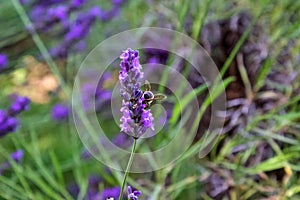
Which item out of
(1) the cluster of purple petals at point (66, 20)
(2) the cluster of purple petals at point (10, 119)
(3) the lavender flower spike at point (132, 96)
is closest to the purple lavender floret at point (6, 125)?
(2) the cluster of purple petals at point (10, 119)

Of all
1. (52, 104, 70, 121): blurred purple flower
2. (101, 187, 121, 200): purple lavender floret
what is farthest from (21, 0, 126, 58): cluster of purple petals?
(101, 187, 121, 200): purple lavender floret

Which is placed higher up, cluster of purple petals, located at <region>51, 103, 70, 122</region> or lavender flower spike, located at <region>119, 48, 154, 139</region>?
cluster of purple petals, located at <region>51, 103, 70, 122</region>

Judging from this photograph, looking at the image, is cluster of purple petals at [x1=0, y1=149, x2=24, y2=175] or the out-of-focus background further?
the out-of-focus background

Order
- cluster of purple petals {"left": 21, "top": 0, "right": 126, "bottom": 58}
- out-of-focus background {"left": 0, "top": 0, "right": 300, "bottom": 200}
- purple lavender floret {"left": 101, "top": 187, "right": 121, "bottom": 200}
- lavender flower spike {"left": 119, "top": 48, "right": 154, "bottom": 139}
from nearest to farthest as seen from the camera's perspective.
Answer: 1. lavender flower spike {"left": 119, "top": 48, "right": 154, "bottom": 139}
2. purple lavender floret {"left": 101, "top": 187, "right": 121, "bottom": 200}
3. out-of-focus background {"left": 0, "top": 0, "right": 300, "bottom": 200}
4. cluster of purple petals {"left": 21, "top": 0, "right": 126, "bottom": 58}

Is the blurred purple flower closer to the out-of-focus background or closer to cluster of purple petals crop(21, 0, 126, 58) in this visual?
the out-of-focus background

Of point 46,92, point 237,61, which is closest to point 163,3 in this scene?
point 237,61

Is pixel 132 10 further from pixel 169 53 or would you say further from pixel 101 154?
pixel 101 154

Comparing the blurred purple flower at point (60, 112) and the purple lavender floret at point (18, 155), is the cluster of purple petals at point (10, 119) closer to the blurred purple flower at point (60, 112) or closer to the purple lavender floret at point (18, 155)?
the purple lavender floret at point (18, 155)

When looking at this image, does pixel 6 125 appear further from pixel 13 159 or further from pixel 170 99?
pixel 170 99
